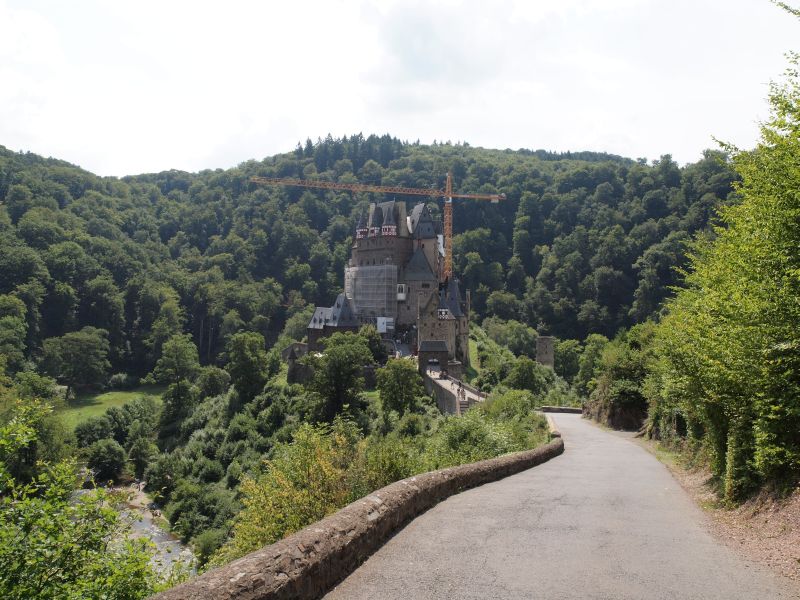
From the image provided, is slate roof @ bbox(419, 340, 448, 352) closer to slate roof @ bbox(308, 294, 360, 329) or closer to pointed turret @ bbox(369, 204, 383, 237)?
slate roof @ bbox(308, 294, 360, 329)

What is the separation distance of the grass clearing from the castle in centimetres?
2237

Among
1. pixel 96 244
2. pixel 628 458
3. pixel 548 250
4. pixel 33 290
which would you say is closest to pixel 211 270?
pixel 96 244

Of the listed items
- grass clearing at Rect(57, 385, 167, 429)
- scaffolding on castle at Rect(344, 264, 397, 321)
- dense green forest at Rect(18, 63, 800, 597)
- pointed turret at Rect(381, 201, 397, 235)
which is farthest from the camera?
pointed turret at Rect(381, 201, 397, 235)

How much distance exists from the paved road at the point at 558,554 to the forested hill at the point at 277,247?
7480cm

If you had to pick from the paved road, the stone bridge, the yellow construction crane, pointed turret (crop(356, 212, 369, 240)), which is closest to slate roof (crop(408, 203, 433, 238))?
pointed turret (crop(356, 212, 369, 240))

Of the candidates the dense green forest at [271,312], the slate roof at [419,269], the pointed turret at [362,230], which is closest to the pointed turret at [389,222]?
the pointed turret at [362,230]

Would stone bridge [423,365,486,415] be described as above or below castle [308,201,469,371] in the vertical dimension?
below

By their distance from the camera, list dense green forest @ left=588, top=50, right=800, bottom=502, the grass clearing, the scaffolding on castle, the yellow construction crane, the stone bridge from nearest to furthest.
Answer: dense green forest @ left=588, top=50, right=800, bottom=502, the stone bridge, the grass clearing, the scaffolding on castle, the yellow construction crane

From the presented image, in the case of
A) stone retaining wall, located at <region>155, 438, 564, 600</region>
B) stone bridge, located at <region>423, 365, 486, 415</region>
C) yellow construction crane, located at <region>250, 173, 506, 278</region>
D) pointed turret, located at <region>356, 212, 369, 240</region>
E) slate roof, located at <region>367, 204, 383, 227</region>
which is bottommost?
stone bridge, located at <region>423, 365, 486, 415</region>

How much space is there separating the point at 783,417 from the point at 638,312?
103 metres

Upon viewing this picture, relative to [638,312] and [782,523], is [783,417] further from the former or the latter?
[638,312]

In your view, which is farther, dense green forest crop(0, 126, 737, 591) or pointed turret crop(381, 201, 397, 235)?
pointed turret crop(381, 201, 397, 235)

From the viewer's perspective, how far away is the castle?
7362 centimetres

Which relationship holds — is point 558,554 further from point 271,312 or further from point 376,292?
point 271,312
